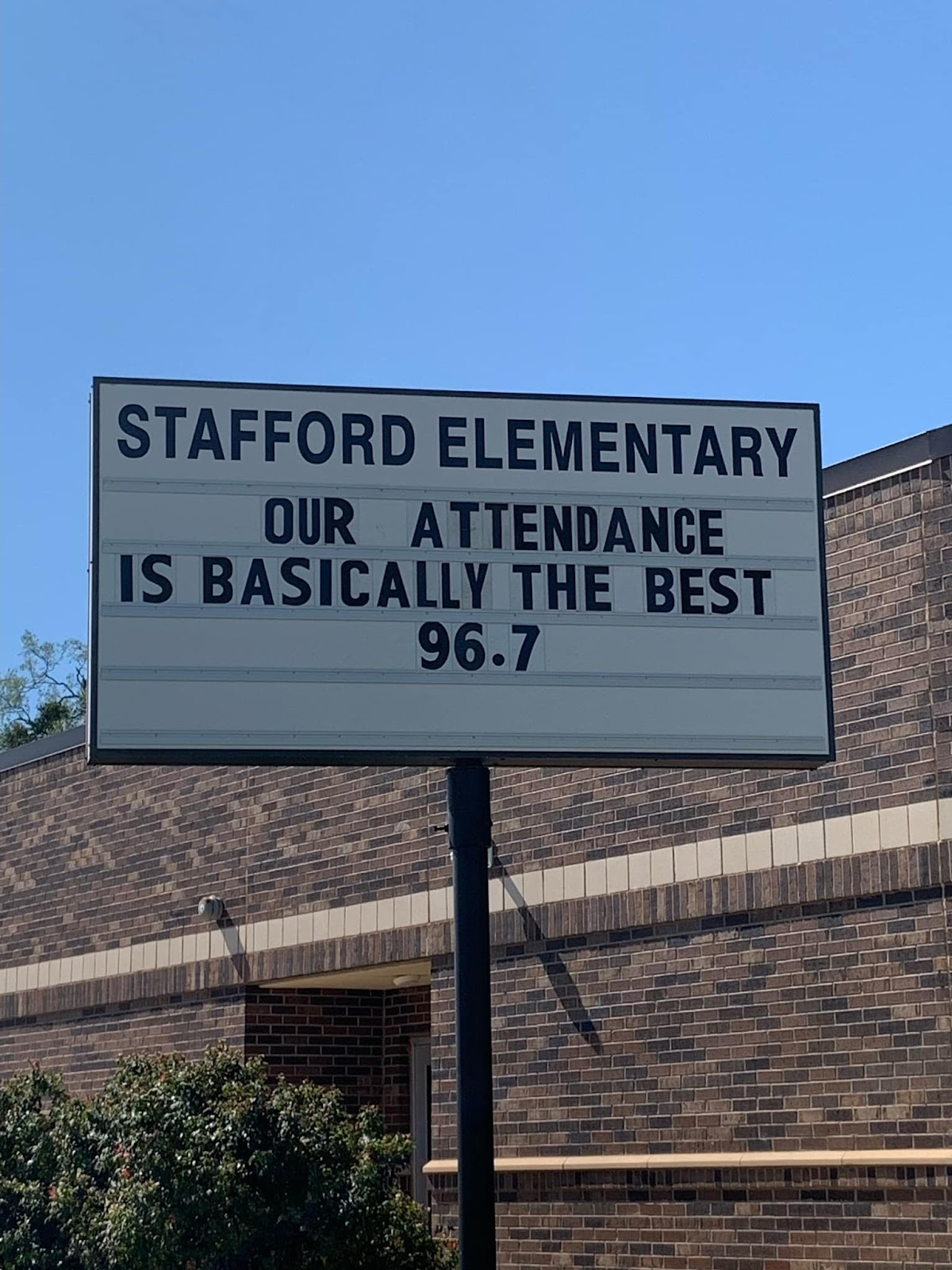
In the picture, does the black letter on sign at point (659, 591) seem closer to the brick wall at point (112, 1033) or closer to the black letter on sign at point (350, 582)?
the black letter on sign at point (350, 582)

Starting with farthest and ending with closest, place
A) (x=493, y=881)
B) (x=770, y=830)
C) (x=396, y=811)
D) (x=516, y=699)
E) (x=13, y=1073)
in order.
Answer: (x=13, y=1073) < (x=396, y=811) < (x=493, y=881) < (x=770, y=830) < (x=516, y=699)

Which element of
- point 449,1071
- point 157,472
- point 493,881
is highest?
point 157,472

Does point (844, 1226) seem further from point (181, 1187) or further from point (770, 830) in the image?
point (181, 1187)

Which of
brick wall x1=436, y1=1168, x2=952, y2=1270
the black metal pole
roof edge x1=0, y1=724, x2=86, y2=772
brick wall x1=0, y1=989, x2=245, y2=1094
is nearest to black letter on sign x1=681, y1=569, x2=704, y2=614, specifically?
the black metal pole

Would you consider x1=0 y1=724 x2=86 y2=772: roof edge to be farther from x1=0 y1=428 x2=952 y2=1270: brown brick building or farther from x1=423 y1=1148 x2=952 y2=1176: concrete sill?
x1=423 y1=1148 x2=952 y2=1176: concrete sill

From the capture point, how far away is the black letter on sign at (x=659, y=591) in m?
11.8

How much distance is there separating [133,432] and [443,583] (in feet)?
6.43

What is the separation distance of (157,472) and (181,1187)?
195 inches

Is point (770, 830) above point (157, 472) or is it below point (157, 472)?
below

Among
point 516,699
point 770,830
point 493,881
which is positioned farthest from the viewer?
point 493,881

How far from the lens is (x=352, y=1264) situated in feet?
45.1

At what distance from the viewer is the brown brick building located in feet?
45.9

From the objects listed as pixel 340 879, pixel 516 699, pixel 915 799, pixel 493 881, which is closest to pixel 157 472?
pixel 516 699

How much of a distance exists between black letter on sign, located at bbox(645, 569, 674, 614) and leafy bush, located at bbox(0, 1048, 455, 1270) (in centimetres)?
469
